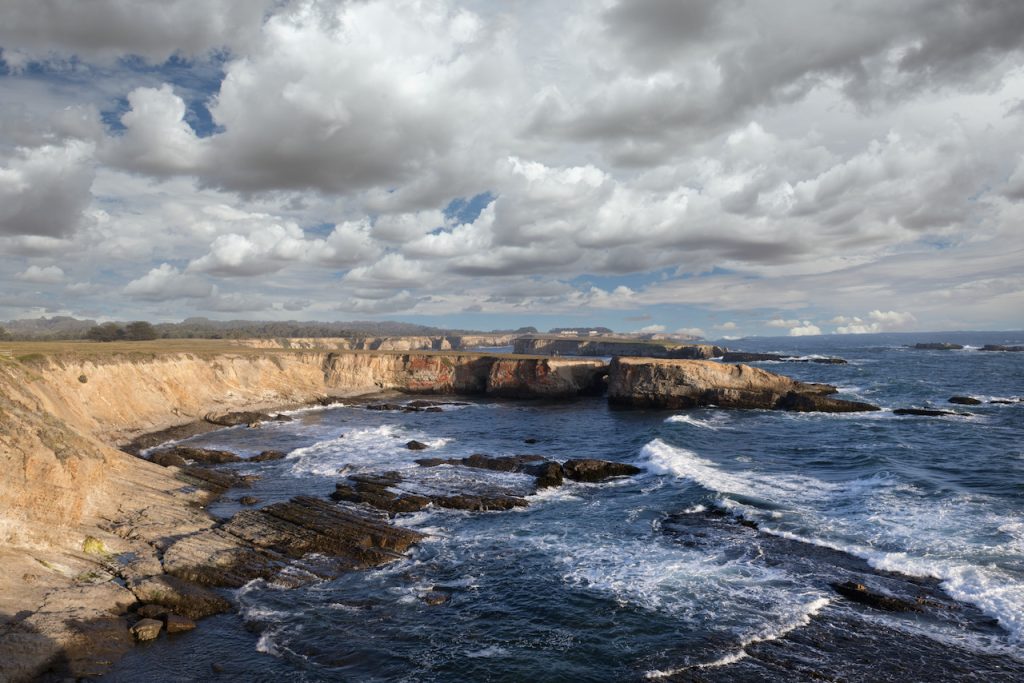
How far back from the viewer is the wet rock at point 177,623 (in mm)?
15789

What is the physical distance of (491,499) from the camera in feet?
94.1

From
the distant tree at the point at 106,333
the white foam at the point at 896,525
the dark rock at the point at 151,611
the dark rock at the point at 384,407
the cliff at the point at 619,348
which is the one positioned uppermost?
the distant tree at the point at 106,333

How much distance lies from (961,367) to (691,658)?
127 metres

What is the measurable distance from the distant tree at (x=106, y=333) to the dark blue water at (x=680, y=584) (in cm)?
8911

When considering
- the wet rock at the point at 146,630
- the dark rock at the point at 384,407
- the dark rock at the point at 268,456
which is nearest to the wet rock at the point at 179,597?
the wet rock at the point at 146,630

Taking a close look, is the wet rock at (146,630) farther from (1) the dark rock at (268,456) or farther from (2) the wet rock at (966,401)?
(2) the wet rock at (966,401)

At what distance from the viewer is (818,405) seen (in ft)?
189

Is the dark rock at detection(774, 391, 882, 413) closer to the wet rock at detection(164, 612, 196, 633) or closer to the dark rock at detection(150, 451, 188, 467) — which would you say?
the dark rock at detection(150, 451, 188, 467)

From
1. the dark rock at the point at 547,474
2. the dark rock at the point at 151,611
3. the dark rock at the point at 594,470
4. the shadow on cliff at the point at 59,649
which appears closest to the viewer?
the shadow on cliff at the point at 59,649

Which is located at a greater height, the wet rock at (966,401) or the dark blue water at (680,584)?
the wet rock at (966,401)

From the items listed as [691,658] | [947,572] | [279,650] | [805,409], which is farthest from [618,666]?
[805,409]

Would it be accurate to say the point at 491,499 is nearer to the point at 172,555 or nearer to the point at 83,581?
the point at 172,555

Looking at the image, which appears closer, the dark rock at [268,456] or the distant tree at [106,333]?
the dark rock at [268,456]

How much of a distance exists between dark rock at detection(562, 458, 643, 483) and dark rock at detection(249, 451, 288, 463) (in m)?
20.5
